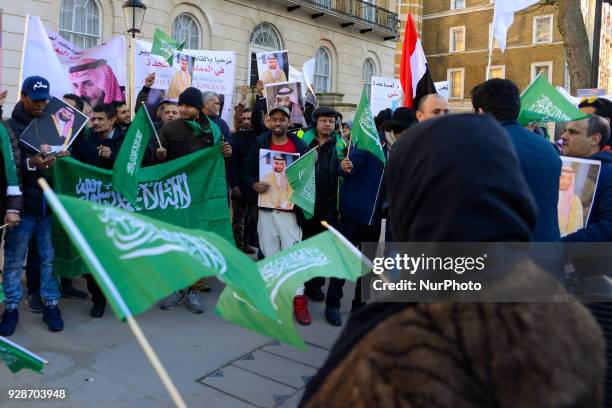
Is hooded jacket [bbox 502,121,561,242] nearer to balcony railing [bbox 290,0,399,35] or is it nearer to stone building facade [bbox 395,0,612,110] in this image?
balcony railing [bbox 290,0,399,35]

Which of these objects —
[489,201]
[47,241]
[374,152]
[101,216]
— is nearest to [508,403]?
[489,201]

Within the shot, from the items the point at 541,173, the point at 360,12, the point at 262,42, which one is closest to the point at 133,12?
the point at 541,173

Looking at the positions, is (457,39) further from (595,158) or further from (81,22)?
(595,158)

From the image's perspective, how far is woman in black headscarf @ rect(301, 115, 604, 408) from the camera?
1009 millimetres

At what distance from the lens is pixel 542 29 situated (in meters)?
39.2

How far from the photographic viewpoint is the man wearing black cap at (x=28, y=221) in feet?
15.1

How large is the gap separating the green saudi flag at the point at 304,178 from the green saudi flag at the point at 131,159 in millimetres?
1398

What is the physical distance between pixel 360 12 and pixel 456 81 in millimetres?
20852

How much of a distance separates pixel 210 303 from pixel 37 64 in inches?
115

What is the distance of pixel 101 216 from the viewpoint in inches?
64.1

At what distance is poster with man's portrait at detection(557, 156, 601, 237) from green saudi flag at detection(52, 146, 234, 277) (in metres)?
3.40

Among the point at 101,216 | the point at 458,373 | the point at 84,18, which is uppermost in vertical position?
the point at 84,18

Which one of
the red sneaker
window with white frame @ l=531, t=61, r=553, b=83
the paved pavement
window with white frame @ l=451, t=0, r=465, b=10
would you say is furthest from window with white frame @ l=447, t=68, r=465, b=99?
the paved pavement

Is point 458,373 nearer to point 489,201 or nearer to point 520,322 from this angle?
point 520,322
